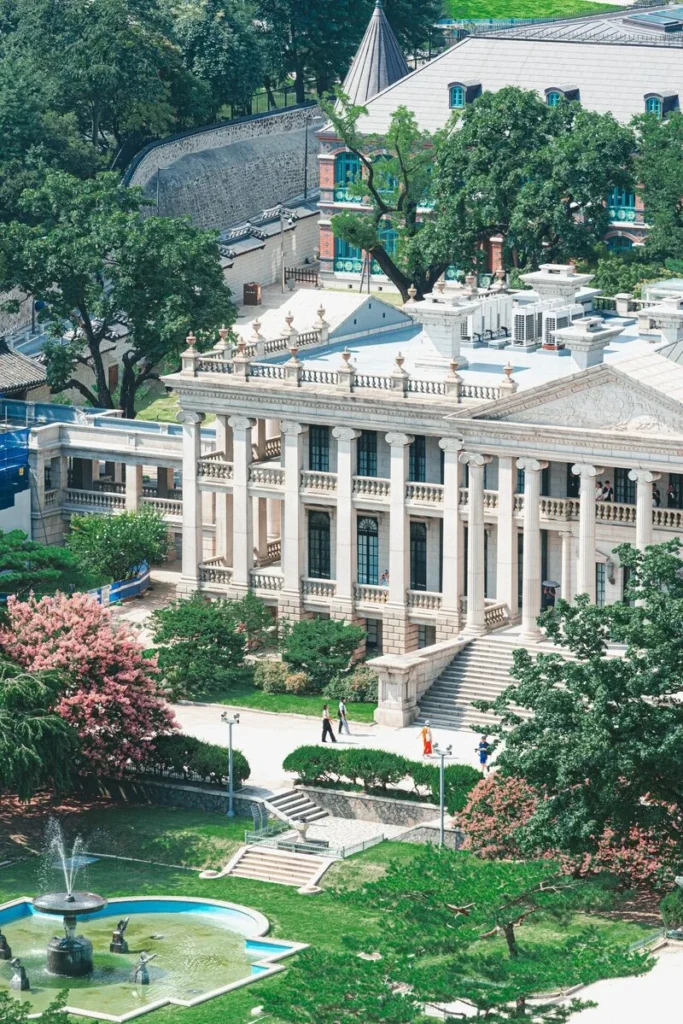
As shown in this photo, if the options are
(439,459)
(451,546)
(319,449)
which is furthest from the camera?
(319,449)

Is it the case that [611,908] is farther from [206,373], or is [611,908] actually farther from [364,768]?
[206,373]

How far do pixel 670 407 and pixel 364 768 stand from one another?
16.4 meters

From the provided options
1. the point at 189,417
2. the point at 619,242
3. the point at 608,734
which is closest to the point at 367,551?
the point at 189,417

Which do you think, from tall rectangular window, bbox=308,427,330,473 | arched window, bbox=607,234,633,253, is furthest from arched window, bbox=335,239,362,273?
tall rectangular window, bbox=308,427,330,473

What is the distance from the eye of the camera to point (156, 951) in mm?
97875

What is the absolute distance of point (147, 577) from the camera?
12950cm

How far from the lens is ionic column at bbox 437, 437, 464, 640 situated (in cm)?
11944

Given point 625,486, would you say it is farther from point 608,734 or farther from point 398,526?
point 608,734

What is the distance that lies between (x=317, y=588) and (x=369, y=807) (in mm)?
17159

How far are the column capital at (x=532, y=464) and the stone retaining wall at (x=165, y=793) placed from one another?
1634 cm

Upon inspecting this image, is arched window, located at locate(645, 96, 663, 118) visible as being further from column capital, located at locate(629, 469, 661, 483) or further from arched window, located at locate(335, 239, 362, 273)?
column capital, located at locate(629, 469, 661, 483)

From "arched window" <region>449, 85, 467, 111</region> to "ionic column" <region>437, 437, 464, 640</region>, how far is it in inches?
2424

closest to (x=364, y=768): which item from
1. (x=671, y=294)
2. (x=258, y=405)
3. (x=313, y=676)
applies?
(x=313, y=676)

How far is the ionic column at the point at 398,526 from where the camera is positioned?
395 feet
